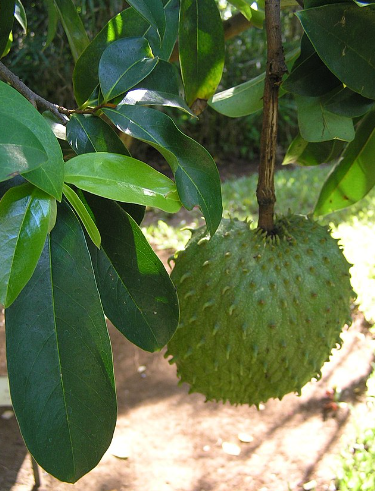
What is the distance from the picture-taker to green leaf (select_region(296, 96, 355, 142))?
76cm

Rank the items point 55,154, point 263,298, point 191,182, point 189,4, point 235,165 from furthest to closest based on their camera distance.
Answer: point 235,165 → point 263,298 → point 189,4 → point 191,182 → point 55,154

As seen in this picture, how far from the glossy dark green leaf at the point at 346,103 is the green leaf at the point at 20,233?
0.44 m

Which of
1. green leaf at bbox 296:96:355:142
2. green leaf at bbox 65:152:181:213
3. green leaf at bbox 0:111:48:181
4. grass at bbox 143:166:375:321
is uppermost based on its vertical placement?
green leaf at bbox 0:111:48:181

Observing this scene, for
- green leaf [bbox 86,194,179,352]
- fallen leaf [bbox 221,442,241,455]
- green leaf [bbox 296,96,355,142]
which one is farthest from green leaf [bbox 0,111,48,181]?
fallen leaf [bbox 221,442,241,455]

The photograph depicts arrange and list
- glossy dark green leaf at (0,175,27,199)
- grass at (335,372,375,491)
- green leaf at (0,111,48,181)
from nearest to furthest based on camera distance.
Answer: green leaf at (0,111,48,181) < glossy dark green leaf at (0,175,27,199) < grass at (335,372,375,491)

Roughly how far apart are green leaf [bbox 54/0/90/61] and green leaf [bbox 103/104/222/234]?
416 mm

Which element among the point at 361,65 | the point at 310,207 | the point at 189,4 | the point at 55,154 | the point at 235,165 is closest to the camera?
the point at 55,154

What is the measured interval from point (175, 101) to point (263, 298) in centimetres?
40

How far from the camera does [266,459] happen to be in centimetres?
182

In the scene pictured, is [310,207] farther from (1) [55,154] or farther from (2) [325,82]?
(1) [55,154]

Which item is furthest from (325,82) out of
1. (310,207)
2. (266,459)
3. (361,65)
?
(310,207)

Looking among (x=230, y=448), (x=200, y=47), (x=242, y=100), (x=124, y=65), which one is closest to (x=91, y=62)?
(x=124, y=65)

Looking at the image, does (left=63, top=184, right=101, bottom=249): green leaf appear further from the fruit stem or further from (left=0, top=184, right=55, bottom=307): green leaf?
the fruit stem

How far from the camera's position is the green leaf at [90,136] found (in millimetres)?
609
